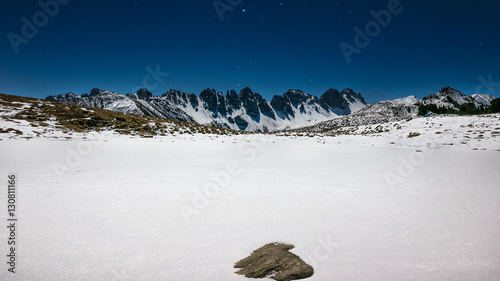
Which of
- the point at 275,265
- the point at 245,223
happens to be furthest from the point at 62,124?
the point at 275,265

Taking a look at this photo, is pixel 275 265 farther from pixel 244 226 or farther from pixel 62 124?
pixel 62 124

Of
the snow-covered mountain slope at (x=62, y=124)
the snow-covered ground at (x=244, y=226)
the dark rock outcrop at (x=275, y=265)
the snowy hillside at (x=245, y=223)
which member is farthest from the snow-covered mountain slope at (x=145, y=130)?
the dark rock outcrop at (x=275, y=265)

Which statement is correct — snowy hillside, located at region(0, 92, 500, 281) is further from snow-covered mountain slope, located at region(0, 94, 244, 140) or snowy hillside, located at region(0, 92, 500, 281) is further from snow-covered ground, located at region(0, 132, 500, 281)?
snow-covered mountain slope, located at region(0, 94, 244, 140)

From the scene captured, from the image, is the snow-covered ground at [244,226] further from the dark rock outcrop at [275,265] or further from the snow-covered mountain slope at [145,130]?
the snow-covered mountain slope at [145,130]

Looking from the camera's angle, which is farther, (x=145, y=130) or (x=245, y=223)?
(x=145, y=130)

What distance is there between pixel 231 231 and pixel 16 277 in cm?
331

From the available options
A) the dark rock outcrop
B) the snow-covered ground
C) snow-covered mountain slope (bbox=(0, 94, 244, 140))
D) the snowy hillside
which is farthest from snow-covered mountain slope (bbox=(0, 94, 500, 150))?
the dark rock outcrop

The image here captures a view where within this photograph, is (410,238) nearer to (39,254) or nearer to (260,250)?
(260,250)

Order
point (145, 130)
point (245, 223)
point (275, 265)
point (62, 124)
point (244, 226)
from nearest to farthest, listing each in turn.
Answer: point (275, 265) → point (244, 226) → point (245, 223) → point (62, 124) → point (145, 130)

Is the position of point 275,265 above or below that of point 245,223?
below

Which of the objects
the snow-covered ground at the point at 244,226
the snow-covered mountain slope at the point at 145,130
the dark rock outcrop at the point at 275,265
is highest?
the snow-covered mountain slope at the point at 145,130

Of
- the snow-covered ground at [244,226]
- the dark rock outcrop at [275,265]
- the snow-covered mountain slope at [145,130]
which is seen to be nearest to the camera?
the dark rock outcrop at [275,265]

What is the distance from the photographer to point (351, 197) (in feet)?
21.1

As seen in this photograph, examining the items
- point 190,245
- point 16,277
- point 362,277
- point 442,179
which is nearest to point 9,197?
point 16,277
